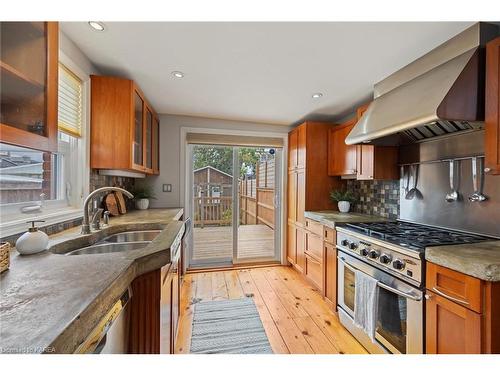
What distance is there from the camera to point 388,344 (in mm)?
1515

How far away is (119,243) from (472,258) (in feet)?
6.78

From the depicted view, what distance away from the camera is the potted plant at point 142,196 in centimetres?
287

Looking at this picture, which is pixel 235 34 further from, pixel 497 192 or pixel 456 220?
pixel 456 220

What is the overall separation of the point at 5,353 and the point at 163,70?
2010 mm

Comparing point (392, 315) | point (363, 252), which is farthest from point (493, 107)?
point (392, 315)

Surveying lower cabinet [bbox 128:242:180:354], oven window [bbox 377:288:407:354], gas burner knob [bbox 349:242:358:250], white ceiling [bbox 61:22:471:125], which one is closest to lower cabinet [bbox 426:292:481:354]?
oven window [bbox 377:288:407:354]

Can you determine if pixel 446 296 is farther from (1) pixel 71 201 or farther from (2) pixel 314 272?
(1) pixel 71 201

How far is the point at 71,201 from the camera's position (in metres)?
1.73

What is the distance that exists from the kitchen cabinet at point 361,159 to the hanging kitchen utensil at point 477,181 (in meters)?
0.65

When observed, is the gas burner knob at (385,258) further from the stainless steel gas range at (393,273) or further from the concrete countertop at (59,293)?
the concrete countertop at (59,293)

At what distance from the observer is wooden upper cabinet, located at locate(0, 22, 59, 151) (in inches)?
32.8

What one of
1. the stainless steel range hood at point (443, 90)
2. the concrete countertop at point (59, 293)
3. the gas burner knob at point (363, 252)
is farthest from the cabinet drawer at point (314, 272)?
the concrete countertop at point (59, 293)
